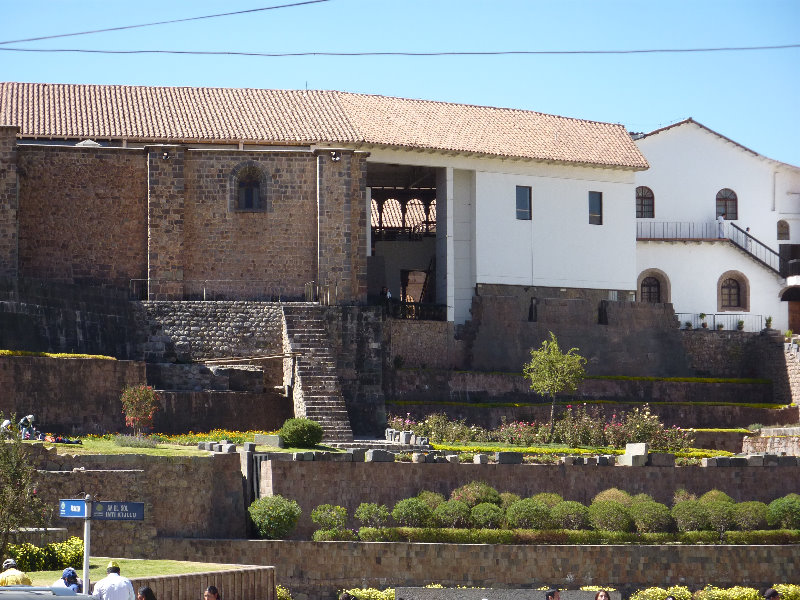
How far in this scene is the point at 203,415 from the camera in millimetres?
36188

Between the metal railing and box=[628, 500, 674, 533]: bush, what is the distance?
876 inches

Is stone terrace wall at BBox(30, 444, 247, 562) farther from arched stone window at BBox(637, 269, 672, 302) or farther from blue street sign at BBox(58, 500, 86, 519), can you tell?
arched stone window at BBox(637, 269, 672, 302)

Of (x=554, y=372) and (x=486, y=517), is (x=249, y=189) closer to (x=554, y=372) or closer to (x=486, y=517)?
(x=554, y=372)

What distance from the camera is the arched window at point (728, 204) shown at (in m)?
56.1

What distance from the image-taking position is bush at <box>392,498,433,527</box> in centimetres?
3042

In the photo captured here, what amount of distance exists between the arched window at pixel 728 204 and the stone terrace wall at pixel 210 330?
70.5ft

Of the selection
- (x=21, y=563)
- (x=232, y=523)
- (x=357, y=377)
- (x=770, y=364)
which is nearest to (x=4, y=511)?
(x=21, y=563)

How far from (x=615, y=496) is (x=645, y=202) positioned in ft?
81.0

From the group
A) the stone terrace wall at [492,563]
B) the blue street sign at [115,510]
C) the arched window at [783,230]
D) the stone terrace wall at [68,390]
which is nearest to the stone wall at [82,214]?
the stone terrace wall at [68,390]

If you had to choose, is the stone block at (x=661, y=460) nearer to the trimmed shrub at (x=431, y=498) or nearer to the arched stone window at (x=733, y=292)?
the trimmed shrub at (x=431, y=498)

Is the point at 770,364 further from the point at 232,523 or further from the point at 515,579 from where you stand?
the point at 232,523

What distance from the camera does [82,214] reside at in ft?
141

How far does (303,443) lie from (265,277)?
11.0 meters

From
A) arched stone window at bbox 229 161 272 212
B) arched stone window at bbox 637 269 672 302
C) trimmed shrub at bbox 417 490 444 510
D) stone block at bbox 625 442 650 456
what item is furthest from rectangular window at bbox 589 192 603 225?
trimmed shrub at bbox 417 490 444 510
